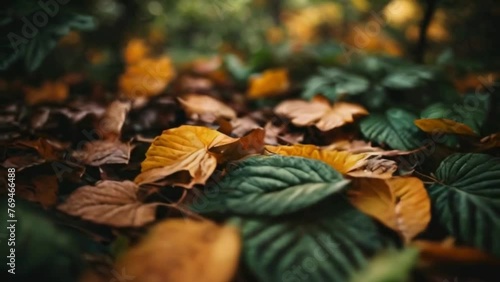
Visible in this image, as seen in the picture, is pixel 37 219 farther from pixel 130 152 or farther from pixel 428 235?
pixel 428 235

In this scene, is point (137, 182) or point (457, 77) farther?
point (457, 77)

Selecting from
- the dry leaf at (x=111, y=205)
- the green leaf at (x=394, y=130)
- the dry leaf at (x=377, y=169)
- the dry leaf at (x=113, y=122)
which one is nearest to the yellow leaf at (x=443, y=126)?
the green leaf at (x=394, y=130)

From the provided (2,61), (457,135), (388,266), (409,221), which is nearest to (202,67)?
(2,61)

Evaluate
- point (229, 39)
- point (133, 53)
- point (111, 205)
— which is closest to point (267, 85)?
point (133, 53)

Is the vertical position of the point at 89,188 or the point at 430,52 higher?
the point at 430,52

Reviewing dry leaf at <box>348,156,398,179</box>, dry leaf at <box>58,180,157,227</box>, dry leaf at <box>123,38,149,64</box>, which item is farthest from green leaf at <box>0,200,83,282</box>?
dry leaf at <box>123,38,149,64</box>

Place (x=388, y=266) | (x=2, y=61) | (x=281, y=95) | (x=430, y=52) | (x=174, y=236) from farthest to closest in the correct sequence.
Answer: (x=430, y=52)
(x=281, y=95)
(x=2, y=61)
(x=174, y=236)
(x=388, y=266)
